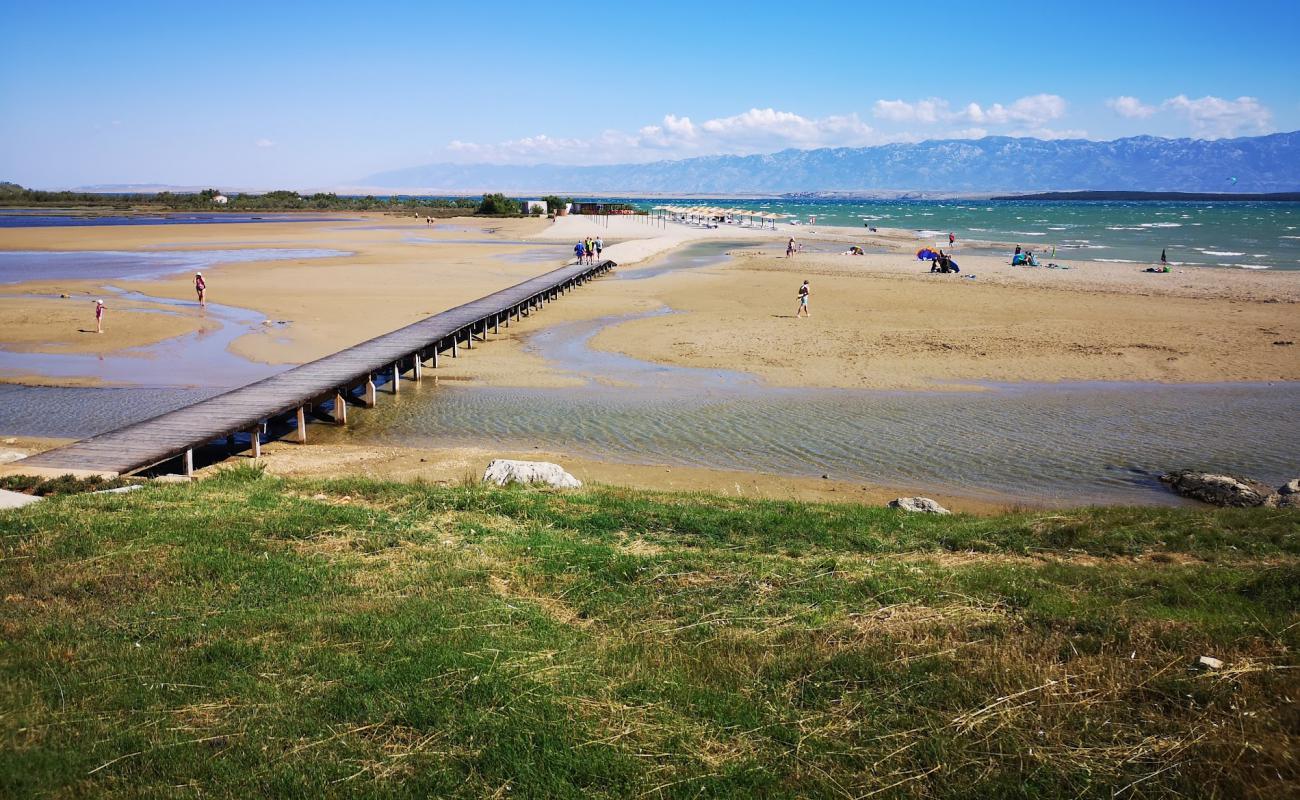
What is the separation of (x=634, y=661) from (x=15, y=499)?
336 inches

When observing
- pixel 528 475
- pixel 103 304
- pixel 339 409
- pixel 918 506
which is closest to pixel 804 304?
Answer: pixel 339 409

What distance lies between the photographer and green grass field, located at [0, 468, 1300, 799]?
4371 mm

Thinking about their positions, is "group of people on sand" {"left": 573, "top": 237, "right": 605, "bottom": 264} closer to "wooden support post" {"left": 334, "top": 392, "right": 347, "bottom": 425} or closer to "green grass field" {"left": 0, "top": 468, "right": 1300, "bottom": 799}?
"wooden support post" {"left": 334, "top": 392, "right": 347, "bottom": 425}

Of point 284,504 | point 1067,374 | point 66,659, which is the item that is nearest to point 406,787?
point 66,659

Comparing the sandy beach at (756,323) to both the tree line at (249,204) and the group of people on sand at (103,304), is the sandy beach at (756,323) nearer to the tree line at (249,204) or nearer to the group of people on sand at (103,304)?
the group of people on sand at (103,304)

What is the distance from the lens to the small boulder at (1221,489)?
1207 cm

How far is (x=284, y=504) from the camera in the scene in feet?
32.0

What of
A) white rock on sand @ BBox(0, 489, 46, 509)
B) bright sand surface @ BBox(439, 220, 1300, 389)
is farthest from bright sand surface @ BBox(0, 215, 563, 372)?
white rock on sand @ BBox(0, 489, 46, 509)

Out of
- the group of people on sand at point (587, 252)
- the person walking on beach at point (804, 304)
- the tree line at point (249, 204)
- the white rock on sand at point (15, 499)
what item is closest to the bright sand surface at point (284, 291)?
the group of people on sand at point (587, 252)

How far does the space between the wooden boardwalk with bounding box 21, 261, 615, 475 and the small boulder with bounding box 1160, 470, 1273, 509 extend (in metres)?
15.3

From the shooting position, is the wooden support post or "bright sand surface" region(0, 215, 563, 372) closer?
the wooden support post

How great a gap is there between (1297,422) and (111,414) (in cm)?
2432

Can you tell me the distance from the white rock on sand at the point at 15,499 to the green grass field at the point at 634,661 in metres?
0.92

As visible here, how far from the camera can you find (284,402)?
16.3 meters
